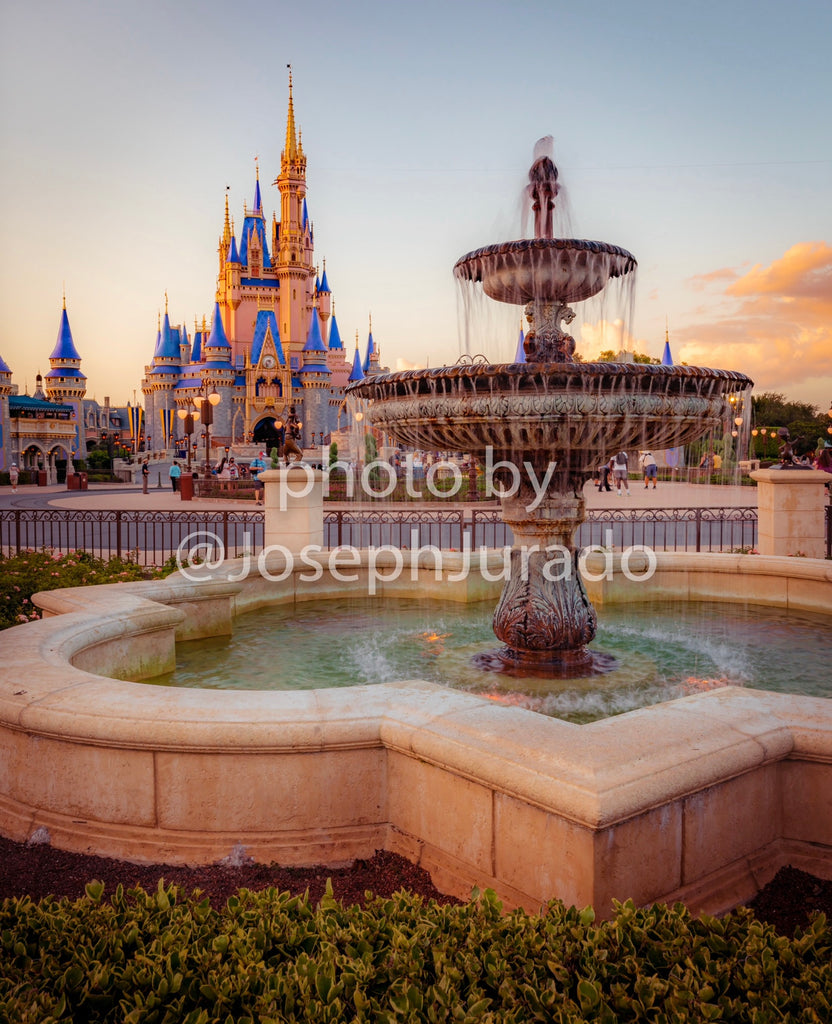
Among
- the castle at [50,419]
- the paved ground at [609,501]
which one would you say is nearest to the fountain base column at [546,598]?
the paved ground at [609,501]

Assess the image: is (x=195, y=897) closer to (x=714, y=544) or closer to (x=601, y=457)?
(x=601, y=457)

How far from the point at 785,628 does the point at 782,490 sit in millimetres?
4498

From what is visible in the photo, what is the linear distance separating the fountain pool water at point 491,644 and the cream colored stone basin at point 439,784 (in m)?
1.64

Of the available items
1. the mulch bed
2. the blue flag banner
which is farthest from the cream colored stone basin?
the blue flag banner

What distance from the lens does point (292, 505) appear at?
11.4m

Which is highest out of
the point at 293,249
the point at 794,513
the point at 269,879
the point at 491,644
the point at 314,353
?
the point at 293,249

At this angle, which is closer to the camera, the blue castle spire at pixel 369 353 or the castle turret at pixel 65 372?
the castle turret at pixel 65 372

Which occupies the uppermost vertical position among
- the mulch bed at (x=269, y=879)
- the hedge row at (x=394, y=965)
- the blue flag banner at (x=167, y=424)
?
the blue flag banner at (x=167, y=424)

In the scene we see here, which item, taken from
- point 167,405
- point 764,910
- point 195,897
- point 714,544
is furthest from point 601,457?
point 167,405

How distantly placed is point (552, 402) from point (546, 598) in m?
1.75

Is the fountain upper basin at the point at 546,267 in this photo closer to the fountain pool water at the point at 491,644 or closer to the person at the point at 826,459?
the fountain pool water at the point at 491,644

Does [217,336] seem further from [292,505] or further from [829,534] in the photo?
[829,534]

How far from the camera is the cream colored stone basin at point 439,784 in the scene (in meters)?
2.96

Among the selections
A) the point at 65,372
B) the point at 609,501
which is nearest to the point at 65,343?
the point at 65,372
